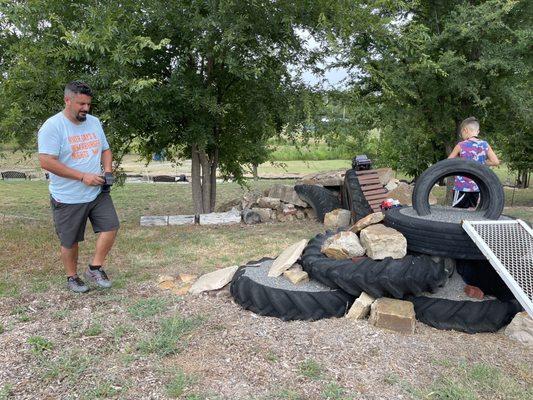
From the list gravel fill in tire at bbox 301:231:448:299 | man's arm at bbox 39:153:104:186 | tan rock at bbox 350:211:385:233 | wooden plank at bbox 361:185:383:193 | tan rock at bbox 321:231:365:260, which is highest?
man's arm at bbox 39:153:104:186

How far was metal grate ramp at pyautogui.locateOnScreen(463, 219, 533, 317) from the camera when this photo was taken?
299cm

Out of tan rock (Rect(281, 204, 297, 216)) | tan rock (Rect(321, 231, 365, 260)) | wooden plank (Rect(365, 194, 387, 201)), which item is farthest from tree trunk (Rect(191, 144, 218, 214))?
tan rock (Rect(321, 231, 365, 260))

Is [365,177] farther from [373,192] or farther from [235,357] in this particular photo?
[235,357]

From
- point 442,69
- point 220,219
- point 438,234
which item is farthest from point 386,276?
point 442,69

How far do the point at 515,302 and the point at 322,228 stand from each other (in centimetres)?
450

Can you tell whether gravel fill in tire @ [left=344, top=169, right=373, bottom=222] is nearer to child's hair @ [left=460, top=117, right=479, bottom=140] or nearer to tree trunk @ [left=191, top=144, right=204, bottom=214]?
child's hair @ [left=460, top=117, right=479, bottom=140]

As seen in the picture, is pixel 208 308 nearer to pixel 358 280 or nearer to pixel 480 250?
pixel 358 280

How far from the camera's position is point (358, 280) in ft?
11.6

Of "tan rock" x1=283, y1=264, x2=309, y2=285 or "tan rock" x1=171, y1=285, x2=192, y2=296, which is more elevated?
"tan rock" x1=283, y1=264, x2=309, y2=285

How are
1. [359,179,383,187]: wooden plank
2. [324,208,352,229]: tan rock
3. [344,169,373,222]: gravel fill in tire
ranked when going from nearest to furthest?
[344,169,373,222]: gravel fill in tire
[359,179,383,187]: wooden plank
[324,208,352,229]: tan rock

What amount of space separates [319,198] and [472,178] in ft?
15.1

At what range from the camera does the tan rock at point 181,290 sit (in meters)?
4.17

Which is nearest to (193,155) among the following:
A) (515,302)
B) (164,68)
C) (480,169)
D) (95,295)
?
(164,68)

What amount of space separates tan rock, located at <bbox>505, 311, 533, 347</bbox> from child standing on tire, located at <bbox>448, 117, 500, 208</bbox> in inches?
77.7
